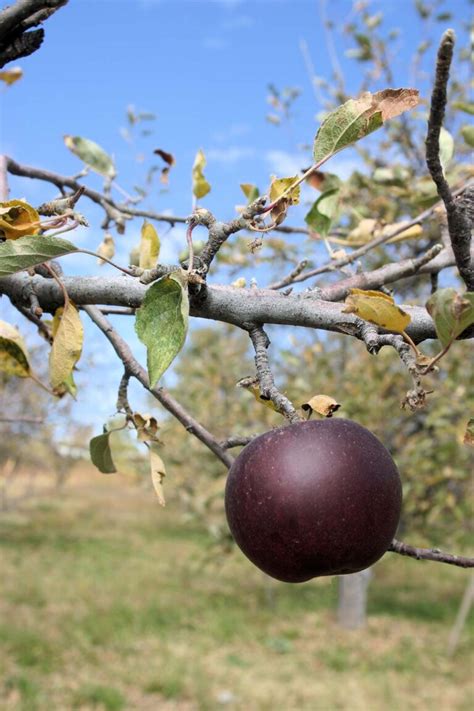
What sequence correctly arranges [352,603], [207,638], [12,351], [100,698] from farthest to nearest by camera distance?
[352,603], [207,638], [100,698], [12,351]

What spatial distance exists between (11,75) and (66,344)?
1.21 m

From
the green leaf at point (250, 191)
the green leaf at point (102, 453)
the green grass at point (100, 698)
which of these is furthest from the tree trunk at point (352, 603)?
the green leaf at point (102, 453)

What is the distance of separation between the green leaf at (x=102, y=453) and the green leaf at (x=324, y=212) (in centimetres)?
79

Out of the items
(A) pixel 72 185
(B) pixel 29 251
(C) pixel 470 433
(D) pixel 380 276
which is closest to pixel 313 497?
(C) pixel 470 433

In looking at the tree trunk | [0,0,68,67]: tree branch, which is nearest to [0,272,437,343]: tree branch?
[0,0,68,67]: tree branch

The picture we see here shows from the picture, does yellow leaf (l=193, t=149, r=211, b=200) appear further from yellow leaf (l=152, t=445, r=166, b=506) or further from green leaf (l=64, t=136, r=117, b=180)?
yellow leaf (l=152, t=445, r=166, b=506)

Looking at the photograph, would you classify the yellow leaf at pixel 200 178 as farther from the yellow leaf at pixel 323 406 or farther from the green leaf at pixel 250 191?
the yellow leaf at pixel 323 406

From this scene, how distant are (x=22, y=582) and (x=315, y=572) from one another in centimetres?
932

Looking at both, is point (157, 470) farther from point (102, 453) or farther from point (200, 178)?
point (200, 178)

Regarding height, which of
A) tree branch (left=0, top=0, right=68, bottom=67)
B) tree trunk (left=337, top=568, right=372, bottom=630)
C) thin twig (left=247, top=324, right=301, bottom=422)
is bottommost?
tree trunk (left=337, top=568, right=372, bottom=630)

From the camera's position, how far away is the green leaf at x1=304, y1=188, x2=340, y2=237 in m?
1.71

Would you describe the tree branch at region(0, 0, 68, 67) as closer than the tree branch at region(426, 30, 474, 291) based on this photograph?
No

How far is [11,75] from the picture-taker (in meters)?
1.91

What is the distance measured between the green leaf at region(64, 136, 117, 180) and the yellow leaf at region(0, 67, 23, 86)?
205 mm
